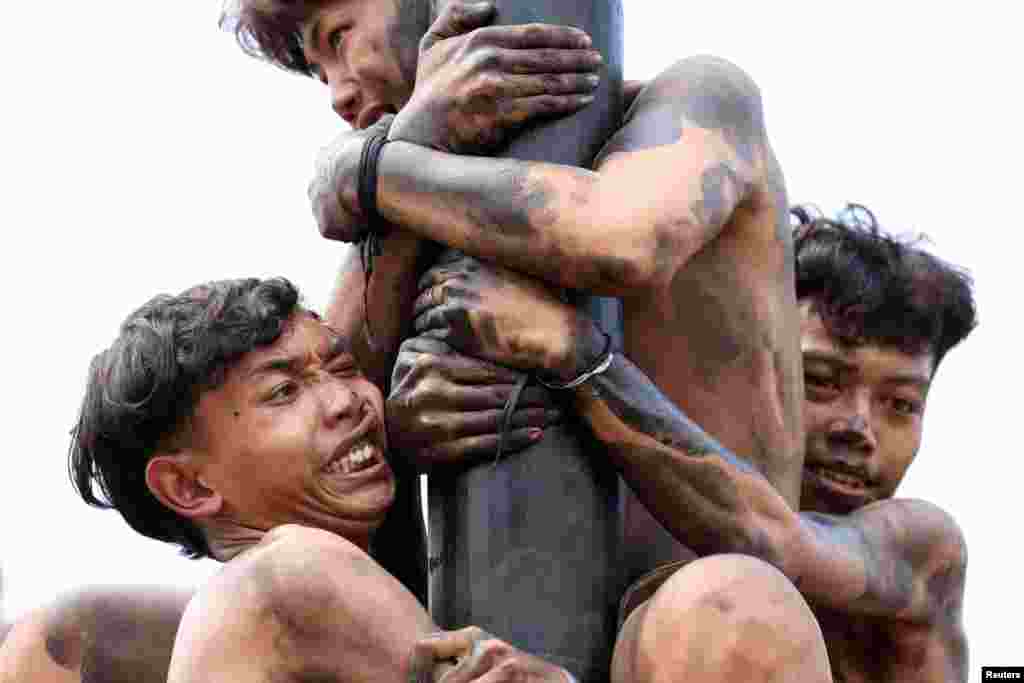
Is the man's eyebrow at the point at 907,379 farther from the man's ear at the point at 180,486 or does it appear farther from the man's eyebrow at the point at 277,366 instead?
the man's ear at the point at 180,486

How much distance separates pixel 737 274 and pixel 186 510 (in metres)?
1.52

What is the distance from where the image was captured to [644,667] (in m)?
5.23

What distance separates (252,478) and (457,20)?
4.08 ft

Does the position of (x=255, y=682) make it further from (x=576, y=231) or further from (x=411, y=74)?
(x=411, y=74)

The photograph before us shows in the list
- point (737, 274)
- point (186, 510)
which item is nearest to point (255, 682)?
point (186, 510)

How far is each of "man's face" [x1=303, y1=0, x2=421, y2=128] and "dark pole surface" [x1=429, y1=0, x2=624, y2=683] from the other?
0.66 m

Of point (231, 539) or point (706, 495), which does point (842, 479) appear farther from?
point (231, 539)

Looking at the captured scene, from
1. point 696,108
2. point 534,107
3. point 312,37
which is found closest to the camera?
point 534,107

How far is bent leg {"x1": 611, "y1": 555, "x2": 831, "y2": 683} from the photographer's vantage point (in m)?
5.14

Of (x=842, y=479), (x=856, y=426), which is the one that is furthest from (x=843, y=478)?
(x=856, y=426)

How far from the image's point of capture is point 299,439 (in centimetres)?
603

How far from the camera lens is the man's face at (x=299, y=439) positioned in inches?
236
